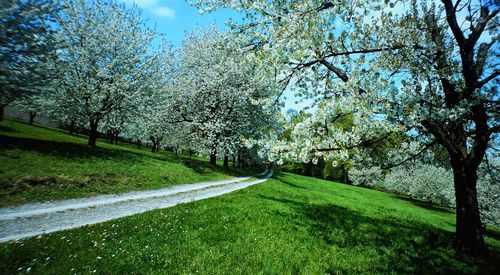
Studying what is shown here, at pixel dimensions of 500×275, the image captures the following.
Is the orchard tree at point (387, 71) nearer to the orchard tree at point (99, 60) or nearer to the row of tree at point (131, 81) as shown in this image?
the row of tree at point (131, 81)

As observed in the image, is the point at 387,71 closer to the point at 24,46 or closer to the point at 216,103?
the point at 24,46

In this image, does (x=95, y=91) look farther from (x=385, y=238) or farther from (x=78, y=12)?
(x=385, y=238)

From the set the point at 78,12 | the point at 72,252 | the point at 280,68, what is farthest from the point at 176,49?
the point at 72,252

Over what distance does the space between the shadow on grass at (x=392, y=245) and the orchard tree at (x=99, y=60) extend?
22.7 m

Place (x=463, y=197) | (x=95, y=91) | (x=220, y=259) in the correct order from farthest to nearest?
(x=95, y=91) < (x=463, y=197) < (x=220, y=259)

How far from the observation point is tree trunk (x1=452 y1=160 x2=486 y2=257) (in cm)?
970

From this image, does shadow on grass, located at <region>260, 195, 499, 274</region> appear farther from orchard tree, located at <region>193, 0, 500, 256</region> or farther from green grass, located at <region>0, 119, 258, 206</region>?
green grass, located at <region>0, 119, 258, 206</region>

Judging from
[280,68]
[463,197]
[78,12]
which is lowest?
[463,197]

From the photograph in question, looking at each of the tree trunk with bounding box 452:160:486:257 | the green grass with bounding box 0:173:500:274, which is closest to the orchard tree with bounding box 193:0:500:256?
the tree trunk with bounding box 452:160:486:257

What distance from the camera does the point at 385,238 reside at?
10.7m

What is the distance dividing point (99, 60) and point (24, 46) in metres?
10.4

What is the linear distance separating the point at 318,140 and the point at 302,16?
11.9 ft

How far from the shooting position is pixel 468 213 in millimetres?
9789

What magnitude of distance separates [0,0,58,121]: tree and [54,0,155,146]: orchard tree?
5.59 m
